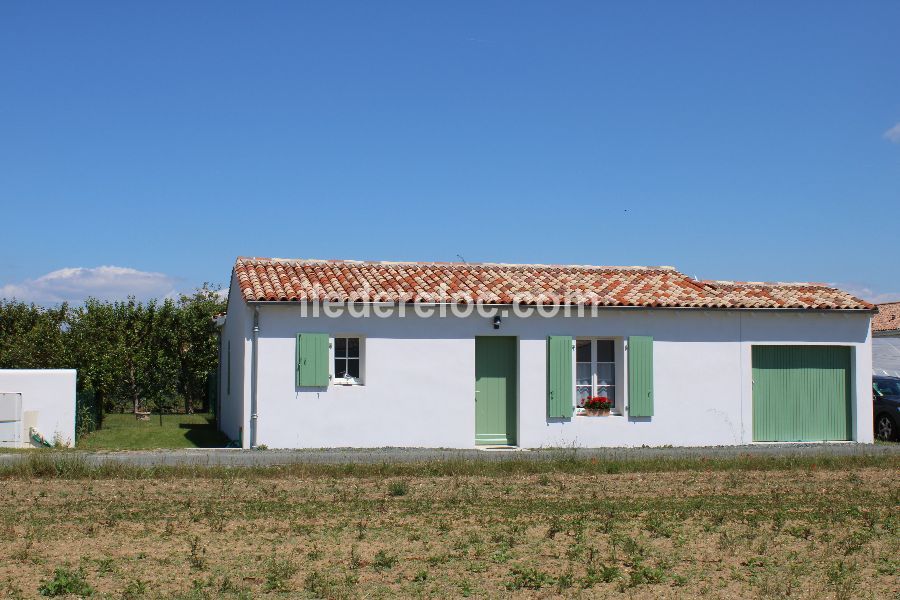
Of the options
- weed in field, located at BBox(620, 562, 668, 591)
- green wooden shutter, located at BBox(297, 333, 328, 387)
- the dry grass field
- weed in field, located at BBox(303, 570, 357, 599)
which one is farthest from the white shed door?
weed in field, located at BBox(620, 562, 668, 591)

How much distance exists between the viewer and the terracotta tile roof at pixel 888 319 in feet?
118

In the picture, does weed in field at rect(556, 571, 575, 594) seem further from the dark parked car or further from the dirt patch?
the dark parked car

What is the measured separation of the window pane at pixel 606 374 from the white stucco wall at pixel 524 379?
0.16 meters

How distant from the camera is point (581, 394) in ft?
60.8

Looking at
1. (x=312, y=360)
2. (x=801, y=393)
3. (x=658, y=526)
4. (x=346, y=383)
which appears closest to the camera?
(x=658, y=526)

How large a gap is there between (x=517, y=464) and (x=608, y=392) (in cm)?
501

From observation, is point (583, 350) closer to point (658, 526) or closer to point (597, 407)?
point (597, 407)

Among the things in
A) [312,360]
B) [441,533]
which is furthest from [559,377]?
[441,533]

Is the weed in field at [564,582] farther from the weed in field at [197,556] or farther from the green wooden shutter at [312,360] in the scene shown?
the green wooden shutter at [312,360]

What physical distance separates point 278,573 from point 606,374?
40.0 feet

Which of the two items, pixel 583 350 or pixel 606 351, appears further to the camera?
pixel 606 351

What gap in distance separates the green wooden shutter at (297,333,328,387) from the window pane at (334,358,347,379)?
1.63 ft

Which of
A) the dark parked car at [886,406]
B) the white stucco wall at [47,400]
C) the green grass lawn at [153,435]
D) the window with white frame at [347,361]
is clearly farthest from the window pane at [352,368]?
the dark parked car at [886,406]

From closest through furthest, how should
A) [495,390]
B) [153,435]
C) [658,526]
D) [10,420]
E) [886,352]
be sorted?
[658,526], [10,420], [495,390], [153,435], [886,352]
